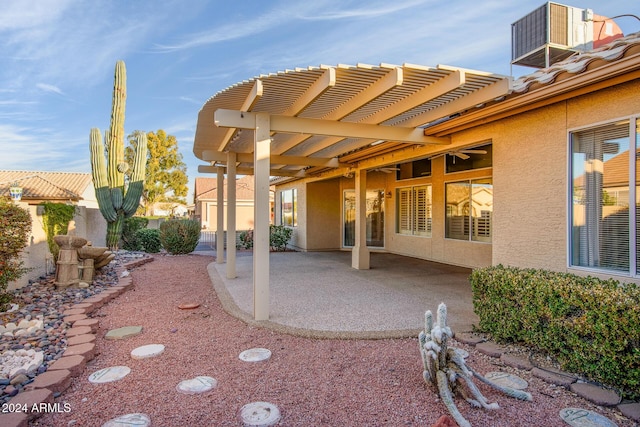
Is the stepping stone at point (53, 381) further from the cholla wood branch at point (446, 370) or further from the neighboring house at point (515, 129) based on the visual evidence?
the cholla wood branch at point (446, 370)

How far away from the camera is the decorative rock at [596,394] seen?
9.89 ft

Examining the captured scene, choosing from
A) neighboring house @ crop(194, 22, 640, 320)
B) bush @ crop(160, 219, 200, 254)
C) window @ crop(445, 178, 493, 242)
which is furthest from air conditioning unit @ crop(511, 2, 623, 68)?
bush @ crop(160, 219, 200, 254)

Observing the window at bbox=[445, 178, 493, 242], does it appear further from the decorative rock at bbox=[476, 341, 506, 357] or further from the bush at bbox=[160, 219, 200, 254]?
the bush at bbox=[160, 219, 200, 254]

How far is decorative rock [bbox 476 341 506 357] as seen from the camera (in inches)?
162

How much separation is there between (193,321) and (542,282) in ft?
15.3

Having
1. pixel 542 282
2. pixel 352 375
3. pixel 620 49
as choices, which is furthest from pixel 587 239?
pixel 352 375

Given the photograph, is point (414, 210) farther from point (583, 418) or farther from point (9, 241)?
point (9, 241)

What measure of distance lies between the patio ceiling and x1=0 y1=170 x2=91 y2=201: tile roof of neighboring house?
58.6ft

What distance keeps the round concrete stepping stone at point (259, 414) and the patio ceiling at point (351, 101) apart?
3380 mm

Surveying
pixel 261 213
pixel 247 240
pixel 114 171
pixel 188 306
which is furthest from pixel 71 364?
pixel 247 240

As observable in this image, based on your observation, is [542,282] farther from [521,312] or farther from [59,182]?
[59,182]

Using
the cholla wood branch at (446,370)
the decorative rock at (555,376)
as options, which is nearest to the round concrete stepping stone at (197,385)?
the cholla wood branch at (446,370)

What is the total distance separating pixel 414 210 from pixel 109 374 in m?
10.6

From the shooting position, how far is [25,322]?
486 centimetres
